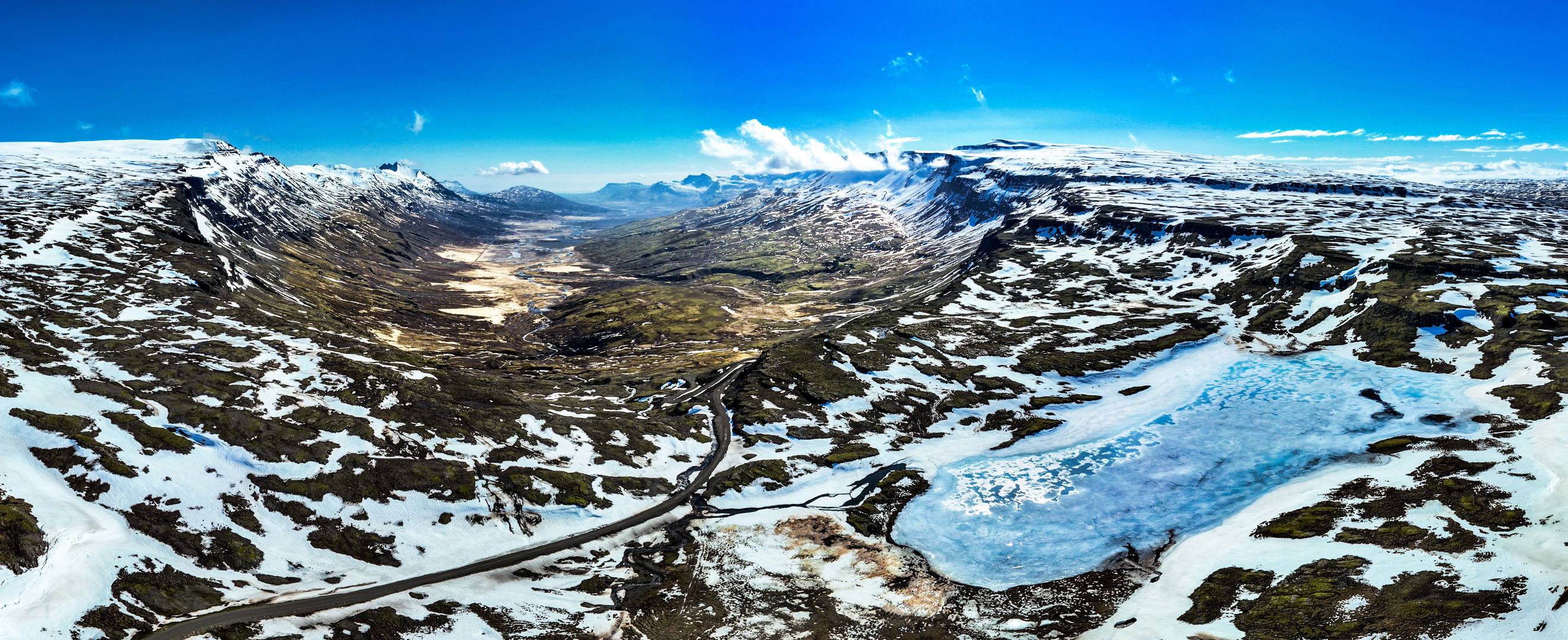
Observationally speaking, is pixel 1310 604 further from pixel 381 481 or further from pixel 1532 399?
pixel 381 481

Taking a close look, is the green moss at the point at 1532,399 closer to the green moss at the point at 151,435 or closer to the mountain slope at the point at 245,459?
the mountain slope at the point at 245,459

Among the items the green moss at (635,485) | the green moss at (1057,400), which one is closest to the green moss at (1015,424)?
the green moss at (1057,400)

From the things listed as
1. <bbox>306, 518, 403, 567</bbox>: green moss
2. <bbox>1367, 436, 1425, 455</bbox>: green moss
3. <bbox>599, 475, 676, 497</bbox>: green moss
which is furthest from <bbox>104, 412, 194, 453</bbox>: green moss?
<bbox>1367, 436, 1425, 455</bbox>: green moss

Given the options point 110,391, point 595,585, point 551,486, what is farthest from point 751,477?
point 110,391

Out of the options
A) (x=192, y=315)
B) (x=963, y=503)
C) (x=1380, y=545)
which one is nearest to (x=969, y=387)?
(x=963, y=503)

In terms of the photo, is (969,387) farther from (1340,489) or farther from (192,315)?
(192,315)

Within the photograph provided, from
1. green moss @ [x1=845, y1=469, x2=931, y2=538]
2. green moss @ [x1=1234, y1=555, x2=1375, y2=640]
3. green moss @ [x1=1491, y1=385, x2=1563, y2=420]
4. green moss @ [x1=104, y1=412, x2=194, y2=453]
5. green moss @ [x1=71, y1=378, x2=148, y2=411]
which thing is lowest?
green moss @ [x1=845, y1=469, x2=931, y2=538]

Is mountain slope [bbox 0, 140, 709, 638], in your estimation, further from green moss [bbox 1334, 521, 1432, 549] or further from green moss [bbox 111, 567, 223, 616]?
green moss [bbox 1334, 521, 1432, 549]
